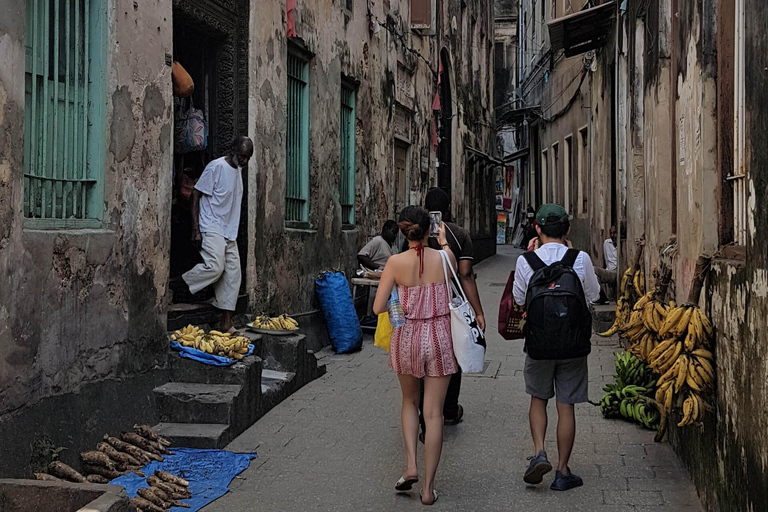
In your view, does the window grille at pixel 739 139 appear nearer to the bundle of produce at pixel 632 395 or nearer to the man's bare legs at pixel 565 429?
the man's bare legs at pixel 565 429

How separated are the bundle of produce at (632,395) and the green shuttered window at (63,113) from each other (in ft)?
14.1

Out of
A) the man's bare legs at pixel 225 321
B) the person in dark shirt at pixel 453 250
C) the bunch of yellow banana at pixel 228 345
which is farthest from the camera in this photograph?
the man's bare legs at pixel 225 321

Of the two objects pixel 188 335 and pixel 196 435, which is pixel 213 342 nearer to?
pixel 188 335

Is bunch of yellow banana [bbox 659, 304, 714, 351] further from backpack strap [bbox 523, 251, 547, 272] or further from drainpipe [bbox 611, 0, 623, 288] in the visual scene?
drainpipe [bbox 611, 0, 623, 288]

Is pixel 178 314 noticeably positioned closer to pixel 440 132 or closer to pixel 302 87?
pixel 302 87

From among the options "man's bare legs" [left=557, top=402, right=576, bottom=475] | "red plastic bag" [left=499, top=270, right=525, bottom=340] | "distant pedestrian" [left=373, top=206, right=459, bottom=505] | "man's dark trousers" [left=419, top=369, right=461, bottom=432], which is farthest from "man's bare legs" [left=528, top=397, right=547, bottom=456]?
"man's dark trousers" [left=419, top=369, right=461, bottom=432]

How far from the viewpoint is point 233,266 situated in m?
7.91

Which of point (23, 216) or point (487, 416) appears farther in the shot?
point (487, 416)

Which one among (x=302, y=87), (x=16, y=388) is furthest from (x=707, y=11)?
(x=302, y=87)

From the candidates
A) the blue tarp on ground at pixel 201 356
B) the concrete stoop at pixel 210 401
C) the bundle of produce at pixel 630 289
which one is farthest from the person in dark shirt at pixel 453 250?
the bundle of produce at pixel 630 289

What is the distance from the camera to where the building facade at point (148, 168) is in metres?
5.10

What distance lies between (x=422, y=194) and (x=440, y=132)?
430 cm

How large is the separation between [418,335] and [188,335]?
2615 millimetres

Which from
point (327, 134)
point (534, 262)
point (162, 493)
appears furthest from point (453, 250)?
point (327, 134)
